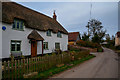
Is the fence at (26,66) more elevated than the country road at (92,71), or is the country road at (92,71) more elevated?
the fence at (26,66)

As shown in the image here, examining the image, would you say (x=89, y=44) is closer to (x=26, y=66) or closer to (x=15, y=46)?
(x=15, y=46)

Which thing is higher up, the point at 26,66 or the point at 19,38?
the point at 19,38

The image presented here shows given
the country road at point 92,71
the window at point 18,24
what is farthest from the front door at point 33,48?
the country road at point 92,71

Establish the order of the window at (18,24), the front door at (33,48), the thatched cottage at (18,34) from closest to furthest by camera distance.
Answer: the thatched cottage at (18,34)
the window at (18,24)
the front door at (33,48)

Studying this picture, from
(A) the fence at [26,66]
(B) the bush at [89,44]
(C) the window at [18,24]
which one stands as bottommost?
(A) the fence at [26,66]

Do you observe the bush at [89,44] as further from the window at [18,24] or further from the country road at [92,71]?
the window at [18,24]

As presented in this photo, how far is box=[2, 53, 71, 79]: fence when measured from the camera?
4730 mm

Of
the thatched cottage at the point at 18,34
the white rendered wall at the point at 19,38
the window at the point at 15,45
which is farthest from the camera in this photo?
the window at the point at 15,45

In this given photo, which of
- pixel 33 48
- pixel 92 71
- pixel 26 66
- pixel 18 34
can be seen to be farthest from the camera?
pixel 33 48

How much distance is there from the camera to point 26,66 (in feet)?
18.2

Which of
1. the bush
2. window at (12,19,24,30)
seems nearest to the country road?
window at (12,19,24,30)

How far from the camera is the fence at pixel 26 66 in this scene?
4.73 m

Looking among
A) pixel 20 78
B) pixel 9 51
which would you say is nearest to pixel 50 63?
pixel 20 78

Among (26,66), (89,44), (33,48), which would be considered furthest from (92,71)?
(89,44)
